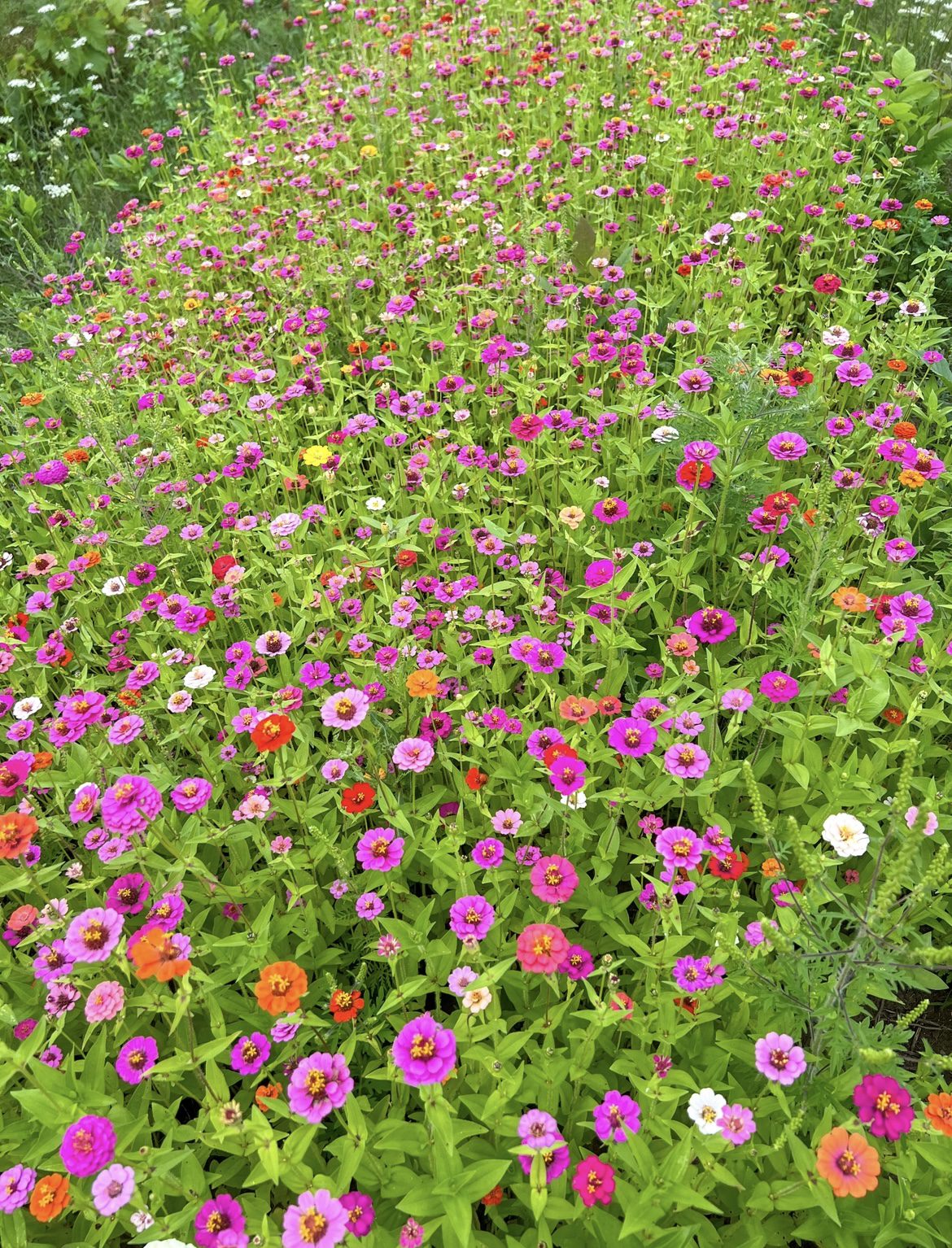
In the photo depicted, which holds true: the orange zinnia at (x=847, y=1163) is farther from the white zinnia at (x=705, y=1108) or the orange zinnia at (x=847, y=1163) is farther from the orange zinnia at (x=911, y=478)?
the orange zinnia at (x=911, y=478)

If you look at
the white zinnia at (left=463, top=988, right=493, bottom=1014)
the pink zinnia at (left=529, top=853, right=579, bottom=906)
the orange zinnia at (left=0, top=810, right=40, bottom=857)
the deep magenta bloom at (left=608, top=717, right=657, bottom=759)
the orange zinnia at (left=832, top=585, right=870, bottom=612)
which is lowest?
the orange zinnia at (left=832, top=585, right=870, bottom=612)

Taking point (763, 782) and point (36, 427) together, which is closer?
point (763, 782)

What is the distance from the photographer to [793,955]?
1.70 m

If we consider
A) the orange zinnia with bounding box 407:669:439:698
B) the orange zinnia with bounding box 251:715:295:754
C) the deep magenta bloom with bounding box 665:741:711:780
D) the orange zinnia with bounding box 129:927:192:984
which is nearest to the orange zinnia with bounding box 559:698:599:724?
the deep magenta bloom with bounding box 665:741:711:780

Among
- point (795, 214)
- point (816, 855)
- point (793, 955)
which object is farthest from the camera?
point (795, 214)

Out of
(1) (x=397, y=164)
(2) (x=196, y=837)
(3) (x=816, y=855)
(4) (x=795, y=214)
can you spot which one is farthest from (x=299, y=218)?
(3) (x=816, y=855)

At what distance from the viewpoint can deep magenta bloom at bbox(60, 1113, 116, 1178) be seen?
1.59 metres

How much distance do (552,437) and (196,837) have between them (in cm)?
226

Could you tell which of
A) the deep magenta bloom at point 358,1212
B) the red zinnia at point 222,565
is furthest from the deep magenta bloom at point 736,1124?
the red zinnia at point 222,565

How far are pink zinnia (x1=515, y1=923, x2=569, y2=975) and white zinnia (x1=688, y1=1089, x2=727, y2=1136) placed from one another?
0.38m

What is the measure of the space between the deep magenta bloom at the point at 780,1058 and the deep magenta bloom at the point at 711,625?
3.65 ft

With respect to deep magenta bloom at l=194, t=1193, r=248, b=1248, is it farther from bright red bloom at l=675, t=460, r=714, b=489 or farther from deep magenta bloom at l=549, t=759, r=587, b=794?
bright red bloom at l=675, t=460, r=714, b=489

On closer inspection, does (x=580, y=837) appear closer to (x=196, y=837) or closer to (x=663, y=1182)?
(x=663, y=1182)

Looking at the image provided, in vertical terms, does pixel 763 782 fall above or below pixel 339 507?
below
